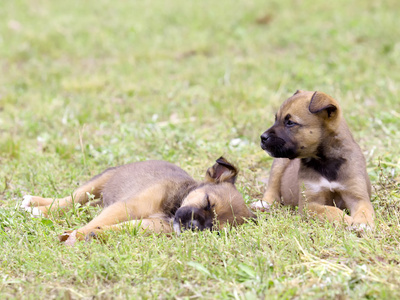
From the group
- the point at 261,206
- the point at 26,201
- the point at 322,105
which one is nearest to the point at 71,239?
the point at 26,201

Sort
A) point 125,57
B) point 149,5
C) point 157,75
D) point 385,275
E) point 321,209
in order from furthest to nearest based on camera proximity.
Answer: point 149,5, point 125,57, point 157,75, point 321,209, point 385,275

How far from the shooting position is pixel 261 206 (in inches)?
201

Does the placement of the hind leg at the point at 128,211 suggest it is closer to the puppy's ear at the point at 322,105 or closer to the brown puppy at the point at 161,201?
the brown puppy at the point at 161,201

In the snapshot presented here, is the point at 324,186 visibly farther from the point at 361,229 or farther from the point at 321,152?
the point at 361,229

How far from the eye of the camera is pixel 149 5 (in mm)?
15156

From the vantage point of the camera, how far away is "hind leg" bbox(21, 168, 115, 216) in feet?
16.1

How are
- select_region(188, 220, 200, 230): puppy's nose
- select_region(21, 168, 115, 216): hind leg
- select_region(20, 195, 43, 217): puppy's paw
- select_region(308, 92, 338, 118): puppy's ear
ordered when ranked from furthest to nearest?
select_region(21, 168, 115, 216): hind leg, select_region(20, 195, 43, 217): puppy's paw, select_region(308, 92, 338, 118): puppy's ear, select_region(188, 220, 200, 230): puppy's nose

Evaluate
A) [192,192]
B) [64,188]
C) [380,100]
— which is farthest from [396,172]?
[64,188]

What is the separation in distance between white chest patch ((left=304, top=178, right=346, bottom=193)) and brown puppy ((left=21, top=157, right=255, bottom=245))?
2.10 feet

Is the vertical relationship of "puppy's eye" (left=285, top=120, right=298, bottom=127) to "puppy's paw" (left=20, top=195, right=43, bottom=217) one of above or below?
above

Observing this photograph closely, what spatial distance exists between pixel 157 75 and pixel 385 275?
7884 millimetres

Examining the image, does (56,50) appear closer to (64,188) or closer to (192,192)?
(64,188)

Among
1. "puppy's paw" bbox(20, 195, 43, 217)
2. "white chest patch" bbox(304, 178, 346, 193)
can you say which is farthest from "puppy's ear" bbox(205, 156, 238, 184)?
"puppy's paw" bbox(20, 195, 43, 217)

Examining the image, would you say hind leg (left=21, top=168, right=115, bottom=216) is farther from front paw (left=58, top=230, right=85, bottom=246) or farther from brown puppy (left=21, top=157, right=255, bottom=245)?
front paw (left=58, top=230, right=85, bottom=246)
